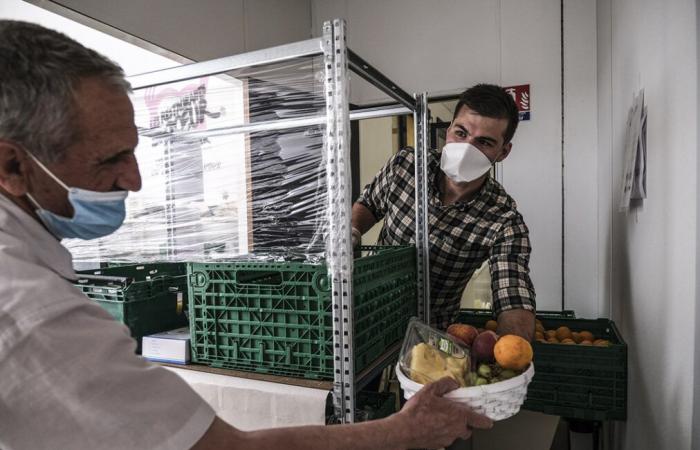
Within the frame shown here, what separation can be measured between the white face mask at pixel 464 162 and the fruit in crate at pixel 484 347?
73 cm

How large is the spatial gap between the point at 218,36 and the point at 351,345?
2518 mm

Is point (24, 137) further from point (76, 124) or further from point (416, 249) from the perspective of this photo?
point (416, 249)

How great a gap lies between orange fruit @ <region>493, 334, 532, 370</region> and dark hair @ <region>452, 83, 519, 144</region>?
36.9 inches

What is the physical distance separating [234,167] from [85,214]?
0.54 m

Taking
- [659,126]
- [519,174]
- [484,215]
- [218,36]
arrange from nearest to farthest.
→ 1. [659,126]
2. [484,215]
3. [218,36]
4. [519,174]

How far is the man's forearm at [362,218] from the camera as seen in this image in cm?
205

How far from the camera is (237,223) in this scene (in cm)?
123

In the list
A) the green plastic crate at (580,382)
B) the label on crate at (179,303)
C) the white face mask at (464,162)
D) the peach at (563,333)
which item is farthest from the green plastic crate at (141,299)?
the peach at (563,333)

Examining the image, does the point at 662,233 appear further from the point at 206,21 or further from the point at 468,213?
the point at 206,21

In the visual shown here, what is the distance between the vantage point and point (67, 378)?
546 millimetres

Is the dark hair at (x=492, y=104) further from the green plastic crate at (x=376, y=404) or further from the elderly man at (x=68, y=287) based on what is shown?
the elderly man at (x=68, y=287)

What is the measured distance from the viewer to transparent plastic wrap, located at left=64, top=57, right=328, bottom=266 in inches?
44.3

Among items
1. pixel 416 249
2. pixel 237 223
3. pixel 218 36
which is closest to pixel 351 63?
pixel 237 223

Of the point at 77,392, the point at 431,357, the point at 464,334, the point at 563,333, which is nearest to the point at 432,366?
the point at 431,357
